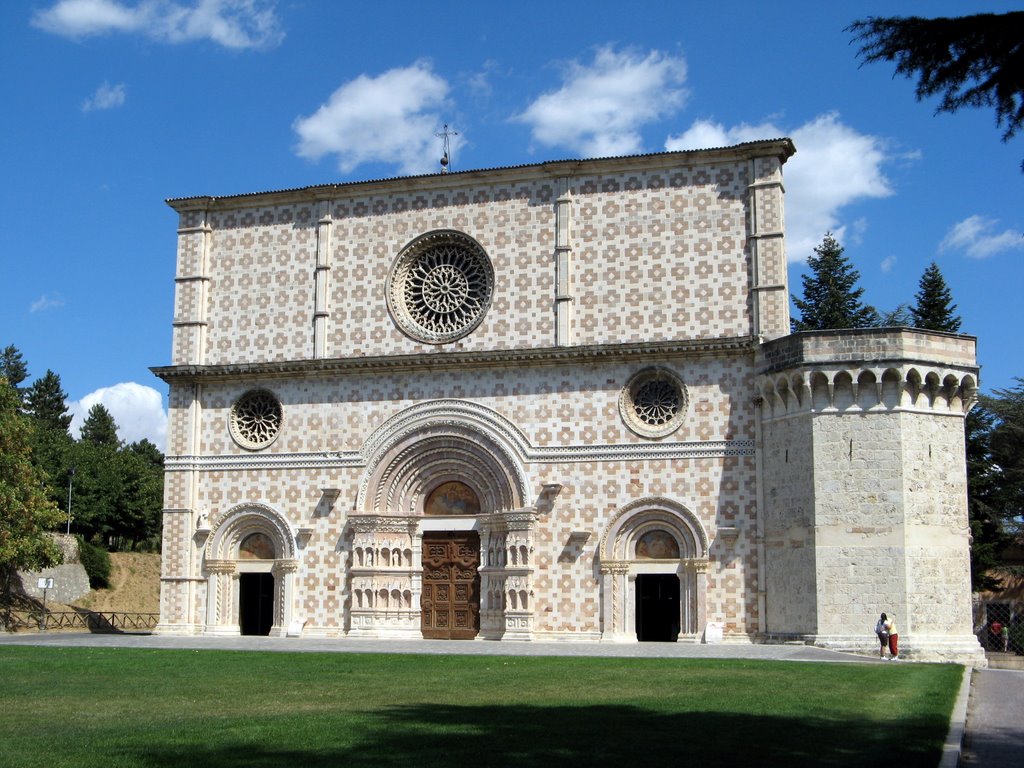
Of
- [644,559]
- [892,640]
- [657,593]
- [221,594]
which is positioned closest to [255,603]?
[221,594]

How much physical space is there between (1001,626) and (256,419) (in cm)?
2250

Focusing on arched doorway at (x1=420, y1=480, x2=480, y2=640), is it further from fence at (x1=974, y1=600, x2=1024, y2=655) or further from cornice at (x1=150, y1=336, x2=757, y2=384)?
fence at (x1=974, y1=600, x2=1024, y2=655)

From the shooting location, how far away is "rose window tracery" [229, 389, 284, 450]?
38.0 m

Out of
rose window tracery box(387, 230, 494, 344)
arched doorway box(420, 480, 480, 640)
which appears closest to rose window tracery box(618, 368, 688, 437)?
rose window tracery box(387, 230, 494, 344)

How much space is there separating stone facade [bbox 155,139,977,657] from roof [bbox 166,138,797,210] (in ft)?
0.27

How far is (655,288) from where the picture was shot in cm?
3472

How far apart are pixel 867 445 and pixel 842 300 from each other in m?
24.8

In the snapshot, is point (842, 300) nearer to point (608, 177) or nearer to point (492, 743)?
point (608, 177)

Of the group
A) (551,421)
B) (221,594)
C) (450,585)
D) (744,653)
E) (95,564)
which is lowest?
(744,653)

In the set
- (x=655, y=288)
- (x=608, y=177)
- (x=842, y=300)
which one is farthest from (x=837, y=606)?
(x=842, y=300)

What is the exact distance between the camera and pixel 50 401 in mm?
94875

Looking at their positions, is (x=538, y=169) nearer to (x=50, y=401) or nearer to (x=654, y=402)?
(x=654, y=402)

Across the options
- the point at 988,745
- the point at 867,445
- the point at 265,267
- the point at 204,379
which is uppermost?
the point at 265,267

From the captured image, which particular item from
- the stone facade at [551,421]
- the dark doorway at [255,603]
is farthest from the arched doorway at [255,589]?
the stone facade at [551,421]
